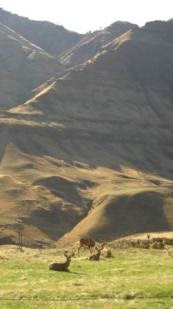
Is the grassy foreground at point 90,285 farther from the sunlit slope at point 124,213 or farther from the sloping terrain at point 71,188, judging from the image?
the sunlit slope at point 124,213

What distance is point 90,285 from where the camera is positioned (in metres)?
24.9

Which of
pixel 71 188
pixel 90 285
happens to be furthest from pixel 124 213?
pixel 90 285

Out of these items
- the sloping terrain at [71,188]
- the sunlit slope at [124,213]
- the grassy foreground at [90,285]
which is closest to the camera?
the grassy foreground at [90,285]

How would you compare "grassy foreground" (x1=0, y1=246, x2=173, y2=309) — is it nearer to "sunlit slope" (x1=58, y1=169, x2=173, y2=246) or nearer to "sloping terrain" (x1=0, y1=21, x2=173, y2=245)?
"sloping terrain" (x1=0, y1=21, x2=173, y2=245)

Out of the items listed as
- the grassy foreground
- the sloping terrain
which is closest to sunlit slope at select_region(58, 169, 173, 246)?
the sloping terrain

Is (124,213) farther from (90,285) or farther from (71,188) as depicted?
(90,285)

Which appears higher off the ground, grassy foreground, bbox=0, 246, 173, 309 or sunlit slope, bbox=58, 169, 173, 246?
sunlit slope, bbox=58, 169, 173, 246

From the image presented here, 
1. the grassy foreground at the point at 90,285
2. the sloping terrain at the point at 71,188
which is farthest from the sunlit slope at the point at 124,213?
the grassy foreground at the point at 90,285

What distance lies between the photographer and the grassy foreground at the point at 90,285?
21.9 metres

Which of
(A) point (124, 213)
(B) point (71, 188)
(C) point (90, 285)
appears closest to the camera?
(C) point (90, 285)

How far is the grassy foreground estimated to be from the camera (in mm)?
21906

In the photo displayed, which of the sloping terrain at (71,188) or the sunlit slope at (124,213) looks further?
the sloping terrain at (71,188)

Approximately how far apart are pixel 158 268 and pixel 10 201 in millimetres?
108638

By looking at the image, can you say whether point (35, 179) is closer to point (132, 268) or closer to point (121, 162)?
point (121, 162)
